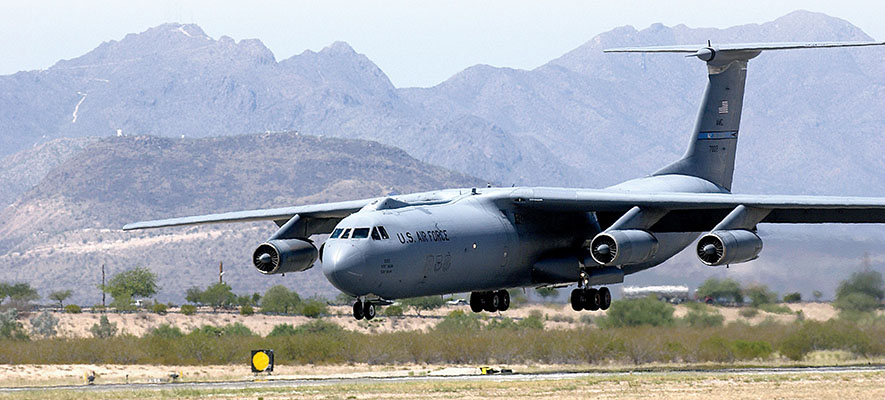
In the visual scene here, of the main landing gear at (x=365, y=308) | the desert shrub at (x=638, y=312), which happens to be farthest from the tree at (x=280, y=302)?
the main landing gear at (x=365, y=308)

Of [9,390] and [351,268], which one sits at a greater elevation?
[351,268]

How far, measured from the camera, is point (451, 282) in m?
32.1

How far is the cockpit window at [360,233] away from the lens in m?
29.4

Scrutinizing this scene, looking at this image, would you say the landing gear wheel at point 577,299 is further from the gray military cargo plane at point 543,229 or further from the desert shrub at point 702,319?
the desert shrub at point 702,319

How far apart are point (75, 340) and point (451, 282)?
34.5 m

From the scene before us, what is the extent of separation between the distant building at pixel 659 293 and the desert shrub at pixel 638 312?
0.84 feet

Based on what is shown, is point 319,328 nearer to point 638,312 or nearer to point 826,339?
point 638,312

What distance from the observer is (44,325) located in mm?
76500

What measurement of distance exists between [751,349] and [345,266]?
2652 centimetres

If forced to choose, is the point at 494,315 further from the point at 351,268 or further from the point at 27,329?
the point at 351,268

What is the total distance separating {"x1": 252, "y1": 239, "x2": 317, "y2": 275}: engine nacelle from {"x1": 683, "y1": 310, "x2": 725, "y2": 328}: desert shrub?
21.2 metres

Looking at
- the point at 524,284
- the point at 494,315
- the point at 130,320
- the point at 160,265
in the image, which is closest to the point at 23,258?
the point at 160,265

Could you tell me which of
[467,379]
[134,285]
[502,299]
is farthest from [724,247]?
[134,285]

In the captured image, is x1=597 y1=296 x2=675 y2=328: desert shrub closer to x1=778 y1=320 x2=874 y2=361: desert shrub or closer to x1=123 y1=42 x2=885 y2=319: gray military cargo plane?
x1=778 y1=320 x2=874 y2=361: desert shrub
